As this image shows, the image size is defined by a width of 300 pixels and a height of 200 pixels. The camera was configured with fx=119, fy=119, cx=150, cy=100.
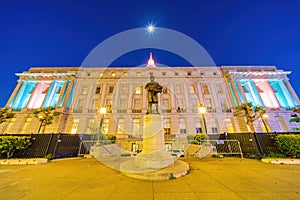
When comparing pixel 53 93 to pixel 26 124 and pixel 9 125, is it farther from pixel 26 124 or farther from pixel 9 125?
pixel 9 125

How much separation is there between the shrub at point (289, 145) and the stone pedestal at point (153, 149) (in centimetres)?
781

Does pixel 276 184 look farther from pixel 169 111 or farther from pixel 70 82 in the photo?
pixel 70 82

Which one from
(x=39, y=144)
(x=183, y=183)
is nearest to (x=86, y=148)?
(x=39, y=144)

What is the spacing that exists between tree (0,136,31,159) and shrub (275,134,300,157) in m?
16.5

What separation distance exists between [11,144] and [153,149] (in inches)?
353

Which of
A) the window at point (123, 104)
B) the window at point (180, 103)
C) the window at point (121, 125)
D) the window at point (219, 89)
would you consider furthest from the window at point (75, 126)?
the window at point (219, 89)

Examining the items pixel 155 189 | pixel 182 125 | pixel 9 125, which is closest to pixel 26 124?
pixel 9 125

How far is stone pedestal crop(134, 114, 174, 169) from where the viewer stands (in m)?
4.68

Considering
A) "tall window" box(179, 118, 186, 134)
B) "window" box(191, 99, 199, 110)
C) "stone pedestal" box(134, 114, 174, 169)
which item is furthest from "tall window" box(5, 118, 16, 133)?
"window" box(191, 99, 199, 110)

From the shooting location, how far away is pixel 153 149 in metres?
5.11

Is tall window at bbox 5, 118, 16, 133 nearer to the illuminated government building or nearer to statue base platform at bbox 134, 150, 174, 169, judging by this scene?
the illuminated government building

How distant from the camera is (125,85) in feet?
93.0

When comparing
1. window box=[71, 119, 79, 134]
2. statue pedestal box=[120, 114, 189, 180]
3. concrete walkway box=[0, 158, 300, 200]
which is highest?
window box=[71, 119, 79, 134]

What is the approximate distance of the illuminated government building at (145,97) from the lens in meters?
23.5
